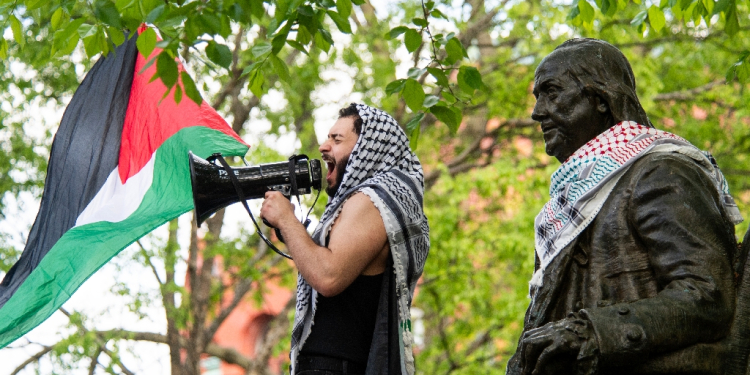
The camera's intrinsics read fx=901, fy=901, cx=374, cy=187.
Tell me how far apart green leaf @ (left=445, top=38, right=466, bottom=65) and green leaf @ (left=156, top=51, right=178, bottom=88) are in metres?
1.57

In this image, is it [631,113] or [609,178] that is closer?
[609,178]

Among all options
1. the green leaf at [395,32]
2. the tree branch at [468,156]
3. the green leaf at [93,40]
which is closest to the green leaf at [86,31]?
the green leaf at [93,40]

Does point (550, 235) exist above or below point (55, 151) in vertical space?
below

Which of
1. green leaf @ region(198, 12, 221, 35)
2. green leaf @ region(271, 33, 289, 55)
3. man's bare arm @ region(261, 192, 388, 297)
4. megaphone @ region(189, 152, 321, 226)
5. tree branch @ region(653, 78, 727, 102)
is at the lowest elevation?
man's bare arm @ region(261, 192, 388, 297)

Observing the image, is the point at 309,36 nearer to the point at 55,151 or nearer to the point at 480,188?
the point at 55,151

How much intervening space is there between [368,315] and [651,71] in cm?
981

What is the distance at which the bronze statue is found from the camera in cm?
221

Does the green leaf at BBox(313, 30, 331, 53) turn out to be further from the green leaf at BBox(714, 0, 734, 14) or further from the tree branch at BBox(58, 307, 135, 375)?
the tree branch at BBox(58, 307, 135, 375)

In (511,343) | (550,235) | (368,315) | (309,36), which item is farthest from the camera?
(511,343)

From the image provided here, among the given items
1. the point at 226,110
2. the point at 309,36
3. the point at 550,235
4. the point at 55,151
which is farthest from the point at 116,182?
the point at 226,110

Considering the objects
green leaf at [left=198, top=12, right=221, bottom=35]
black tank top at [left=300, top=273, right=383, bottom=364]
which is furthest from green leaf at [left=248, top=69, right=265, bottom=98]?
black tank top at [left=300, top=273, right=383, bottom=364]

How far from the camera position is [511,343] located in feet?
42.4

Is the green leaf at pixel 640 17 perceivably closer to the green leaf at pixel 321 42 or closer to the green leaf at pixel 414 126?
the green leaf at pixel 414 126

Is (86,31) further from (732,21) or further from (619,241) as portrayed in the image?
(732,21)
